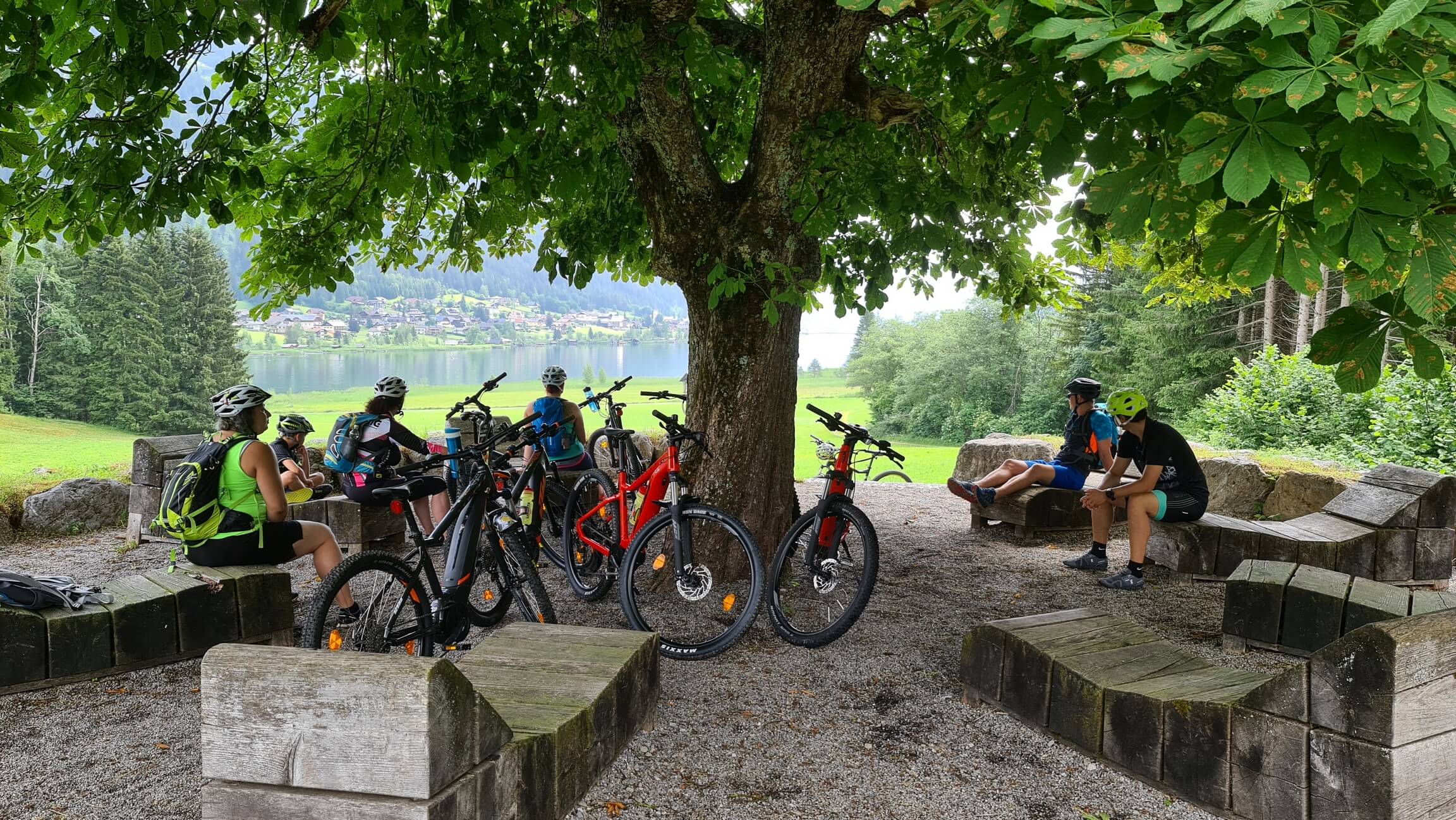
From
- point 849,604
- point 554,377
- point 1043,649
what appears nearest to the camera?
point 1043,649

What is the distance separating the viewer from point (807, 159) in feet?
18.5

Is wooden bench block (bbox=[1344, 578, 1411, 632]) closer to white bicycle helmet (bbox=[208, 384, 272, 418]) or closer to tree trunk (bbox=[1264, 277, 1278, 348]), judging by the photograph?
white bicycle helmet (bbox=[208, 384, 272, 418])

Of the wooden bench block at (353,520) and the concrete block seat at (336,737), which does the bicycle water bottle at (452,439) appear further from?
the concrete block seat at (336,737)

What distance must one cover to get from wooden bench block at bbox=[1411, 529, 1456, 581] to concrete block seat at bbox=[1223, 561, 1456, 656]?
6.72ft

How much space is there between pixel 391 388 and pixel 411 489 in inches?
73.3

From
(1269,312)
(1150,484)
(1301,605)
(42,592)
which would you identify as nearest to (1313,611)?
(1301,605)

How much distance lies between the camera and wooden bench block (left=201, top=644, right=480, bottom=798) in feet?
7.45

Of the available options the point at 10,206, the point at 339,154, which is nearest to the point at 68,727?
the point at 10,206

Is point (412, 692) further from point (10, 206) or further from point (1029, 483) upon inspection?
point (1029, 483)

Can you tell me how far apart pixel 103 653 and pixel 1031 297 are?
25.5 ft

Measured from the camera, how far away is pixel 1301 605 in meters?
4.82

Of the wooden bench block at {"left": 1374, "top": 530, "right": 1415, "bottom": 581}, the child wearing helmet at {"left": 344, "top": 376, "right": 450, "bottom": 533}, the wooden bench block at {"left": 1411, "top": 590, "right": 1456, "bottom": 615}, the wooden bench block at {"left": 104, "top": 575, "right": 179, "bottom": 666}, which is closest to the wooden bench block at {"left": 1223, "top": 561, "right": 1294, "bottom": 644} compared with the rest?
the wooden bench block at {"left": 1411, "top": 590, "right": 1456, "bottom": 615}

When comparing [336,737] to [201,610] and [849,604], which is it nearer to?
[201,610]

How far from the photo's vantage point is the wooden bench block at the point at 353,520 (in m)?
7.42
